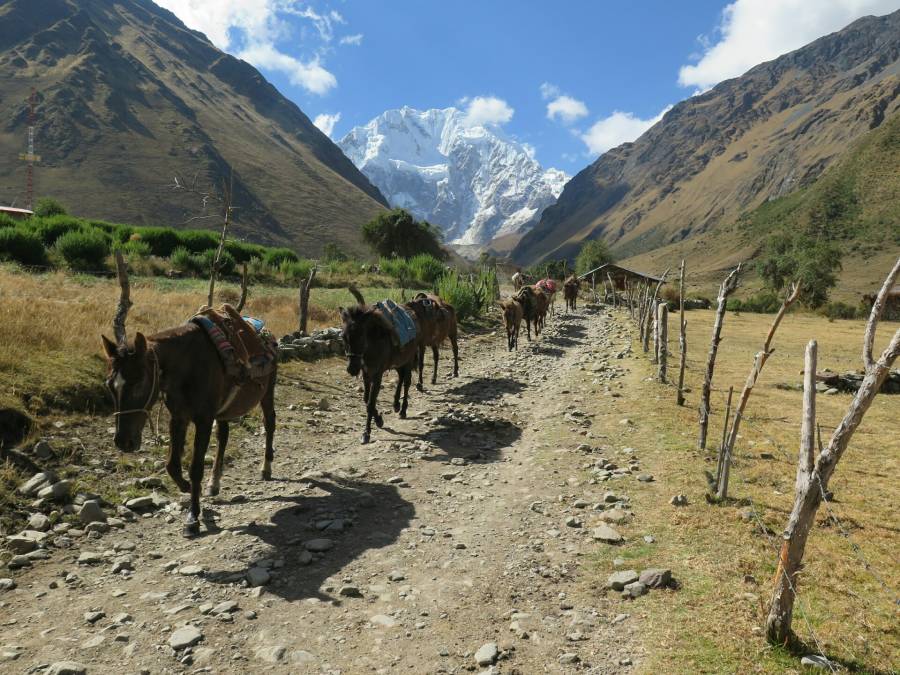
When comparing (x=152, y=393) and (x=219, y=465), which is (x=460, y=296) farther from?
(x=152, y=393)

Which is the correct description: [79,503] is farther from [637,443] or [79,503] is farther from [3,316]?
[637,443]

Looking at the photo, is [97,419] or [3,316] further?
[3,316]

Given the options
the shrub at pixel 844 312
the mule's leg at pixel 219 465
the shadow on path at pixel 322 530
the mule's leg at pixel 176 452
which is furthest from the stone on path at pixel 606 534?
the shrub at pixel 844 312

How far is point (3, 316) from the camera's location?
938 cm

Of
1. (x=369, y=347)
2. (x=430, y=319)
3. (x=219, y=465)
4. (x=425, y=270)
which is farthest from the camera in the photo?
(x=425, y=270)

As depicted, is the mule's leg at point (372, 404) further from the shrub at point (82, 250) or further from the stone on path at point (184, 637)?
the shrub at point (82, 250)

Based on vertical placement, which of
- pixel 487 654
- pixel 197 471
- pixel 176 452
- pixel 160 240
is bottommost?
pixel 487 654

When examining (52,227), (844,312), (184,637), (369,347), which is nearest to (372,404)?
(369,347)

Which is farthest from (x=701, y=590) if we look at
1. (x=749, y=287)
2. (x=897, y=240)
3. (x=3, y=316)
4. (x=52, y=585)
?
(x=897, y=240)

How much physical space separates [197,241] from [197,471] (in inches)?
1484

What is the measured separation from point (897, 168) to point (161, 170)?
184288 millimetres

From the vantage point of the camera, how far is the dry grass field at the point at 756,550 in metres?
3.90

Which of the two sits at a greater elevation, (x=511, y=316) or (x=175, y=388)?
(x=511, y=316)

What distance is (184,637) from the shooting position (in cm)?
413
